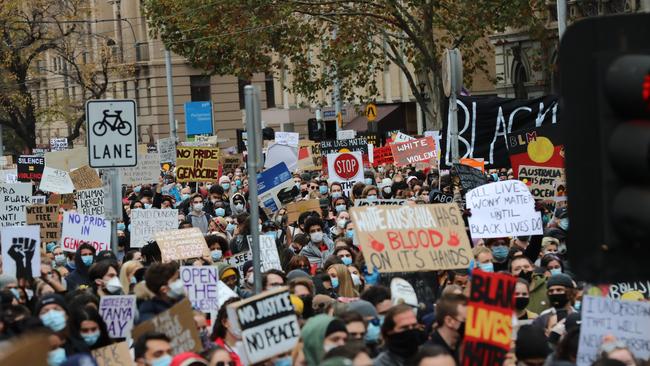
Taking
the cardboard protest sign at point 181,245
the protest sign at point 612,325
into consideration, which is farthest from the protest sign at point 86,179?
the protest sign at point 612,325

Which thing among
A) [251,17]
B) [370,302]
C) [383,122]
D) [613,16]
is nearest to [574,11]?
[251,17]

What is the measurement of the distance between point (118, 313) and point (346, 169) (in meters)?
13.8

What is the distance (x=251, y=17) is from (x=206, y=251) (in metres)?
22.1

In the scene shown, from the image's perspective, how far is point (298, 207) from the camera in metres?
19.5

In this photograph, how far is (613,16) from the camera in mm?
4426

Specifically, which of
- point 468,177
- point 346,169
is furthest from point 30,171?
point 468,177

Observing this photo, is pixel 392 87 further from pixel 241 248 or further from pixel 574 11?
pixel 241 248

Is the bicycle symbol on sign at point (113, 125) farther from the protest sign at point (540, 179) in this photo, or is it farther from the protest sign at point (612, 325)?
the protest sign at point (540, 179)

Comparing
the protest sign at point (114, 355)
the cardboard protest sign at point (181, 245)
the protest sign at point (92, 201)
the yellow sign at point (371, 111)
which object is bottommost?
the protest sign at point (114, 355)

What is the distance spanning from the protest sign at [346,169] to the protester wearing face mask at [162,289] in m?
13.4

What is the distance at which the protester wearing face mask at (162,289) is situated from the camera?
10.2 meters

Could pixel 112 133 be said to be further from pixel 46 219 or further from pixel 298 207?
pixel 298 207

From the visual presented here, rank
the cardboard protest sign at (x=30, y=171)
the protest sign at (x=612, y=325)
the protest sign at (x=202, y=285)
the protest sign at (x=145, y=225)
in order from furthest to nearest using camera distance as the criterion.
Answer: the cardboard protest sign at (x=30, y=171), the protest sign at (x=145, y=225), the protest sign at (x=202, y=285), the protest sign at (x=612, y=325)

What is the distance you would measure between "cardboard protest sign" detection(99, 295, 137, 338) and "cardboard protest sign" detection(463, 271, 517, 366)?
299 cm
